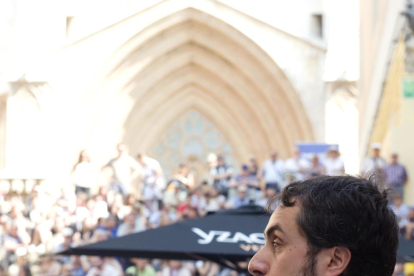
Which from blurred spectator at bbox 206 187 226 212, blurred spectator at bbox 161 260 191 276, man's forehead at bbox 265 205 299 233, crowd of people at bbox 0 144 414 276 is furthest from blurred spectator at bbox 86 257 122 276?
man's forehead at bbox 265 205 299 233

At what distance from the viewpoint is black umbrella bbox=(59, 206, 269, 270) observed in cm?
734

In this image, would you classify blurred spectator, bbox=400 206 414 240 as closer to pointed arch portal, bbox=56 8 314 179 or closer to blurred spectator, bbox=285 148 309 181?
blurred spectator, bbox=285 148 309 181

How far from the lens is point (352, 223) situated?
2004 millimetres

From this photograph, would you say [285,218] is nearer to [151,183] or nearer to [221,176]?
[221,176]

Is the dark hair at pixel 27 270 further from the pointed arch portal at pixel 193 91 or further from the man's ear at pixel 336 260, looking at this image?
the man's ear at pixel 336 260

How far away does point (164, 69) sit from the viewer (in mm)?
28703

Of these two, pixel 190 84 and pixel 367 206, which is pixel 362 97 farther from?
pixel 367 206

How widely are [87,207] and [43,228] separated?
2.59 ft

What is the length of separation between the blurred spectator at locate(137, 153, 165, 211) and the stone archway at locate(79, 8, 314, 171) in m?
9.44

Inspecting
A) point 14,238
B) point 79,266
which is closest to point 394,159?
point 79,266

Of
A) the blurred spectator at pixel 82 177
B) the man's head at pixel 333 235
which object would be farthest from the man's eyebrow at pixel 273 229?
the blurred spectator at pixel 82 177

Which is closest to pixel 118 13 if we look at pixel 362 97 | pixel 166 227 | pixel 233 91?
pixel 233 91

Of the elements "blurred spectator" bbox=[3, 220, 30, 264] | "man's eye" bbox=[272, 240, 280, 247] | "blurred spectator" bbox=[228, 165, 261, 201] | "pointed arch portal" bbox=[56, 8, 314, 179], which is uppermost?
"pointed arch portal" bbox=[56, 8, 314, 179]

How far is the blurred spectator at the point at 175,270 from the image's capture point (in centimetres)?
1273
